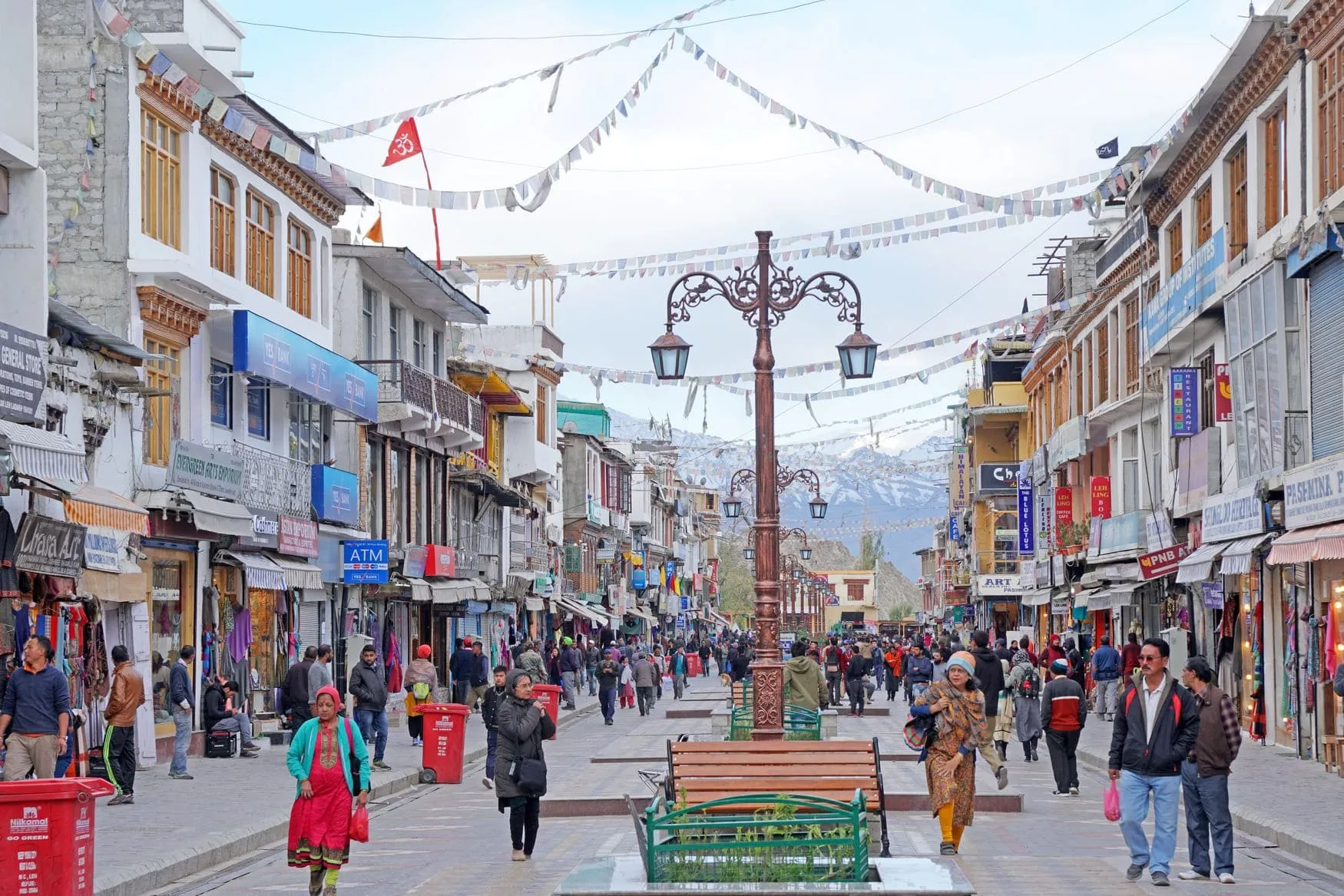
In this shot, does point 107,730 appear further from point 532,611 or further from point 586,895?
point 532,611

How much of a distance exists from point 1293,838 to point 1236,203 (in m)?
16.0

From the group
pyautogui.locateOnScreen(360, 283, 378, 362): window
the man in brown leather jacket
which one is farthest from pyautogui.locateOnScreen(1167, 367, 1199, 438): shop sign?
the man in brown leather jacket

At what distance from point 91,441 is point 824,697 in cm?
1030

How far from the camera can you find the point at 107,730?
19547 millimetres

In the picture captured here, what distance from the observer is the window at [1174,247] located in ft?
117

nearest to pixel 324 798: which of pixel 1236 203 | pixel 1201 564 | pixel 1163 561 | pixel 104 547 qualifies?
pixel 104 547

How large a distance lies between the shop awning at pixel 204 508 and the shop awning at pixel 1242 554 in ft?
47.4

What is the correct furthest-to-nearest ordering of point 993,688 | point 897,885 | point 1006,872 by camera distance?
point 993,688
point 1006,872
point 897,885

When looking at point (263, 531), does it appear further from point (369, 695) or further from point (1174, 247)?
point (1174, 247)

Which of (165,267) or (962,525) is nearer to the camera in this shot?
(165,267)

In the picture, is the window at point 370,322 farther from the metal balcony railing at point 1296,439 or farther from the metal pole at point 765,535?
the metal pole at point 765,535

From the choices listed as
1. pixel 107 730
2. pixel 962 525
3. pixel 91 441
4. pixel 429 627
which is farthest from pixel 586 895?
pixel 962 525

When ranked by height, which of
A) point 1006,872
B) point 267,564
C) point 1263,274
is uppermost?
point 1263,274

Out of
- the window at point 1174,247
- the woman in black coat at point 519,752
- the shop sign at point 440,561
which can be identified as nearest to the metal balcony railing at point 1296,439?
the window at point 1174,247
